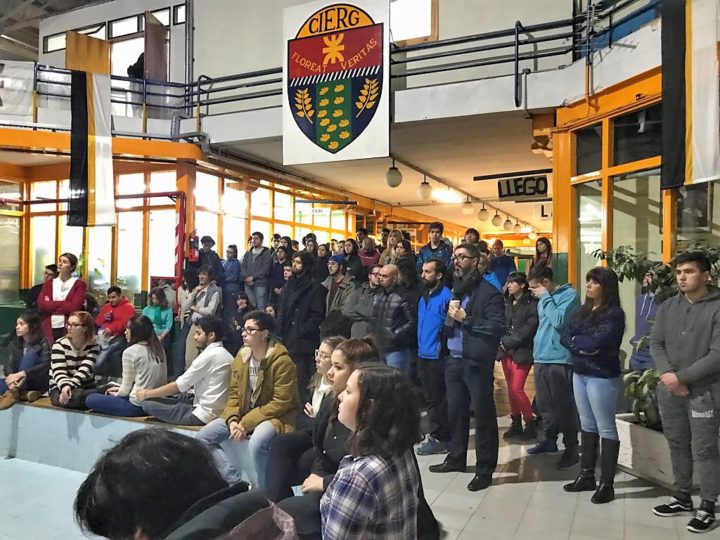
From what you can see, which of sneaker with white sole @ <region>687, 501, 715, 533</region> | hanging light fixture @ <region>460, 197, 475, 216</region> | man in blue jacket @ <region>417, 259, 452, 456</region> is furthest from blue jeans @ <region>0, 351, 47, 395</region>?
hanging light fixture @ <region>460, 197, 475, 216</region>

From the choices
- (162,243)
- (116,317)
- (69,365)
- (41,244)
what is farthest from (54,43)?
(69,365)

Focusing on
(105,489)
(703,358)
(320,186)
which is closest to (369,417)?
(105,489)

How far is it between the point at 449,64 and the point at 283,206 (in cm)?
611

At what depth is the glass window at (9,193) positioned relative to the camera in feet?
41.2

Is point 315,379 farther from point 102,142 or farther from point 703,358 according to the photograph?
point 102,142

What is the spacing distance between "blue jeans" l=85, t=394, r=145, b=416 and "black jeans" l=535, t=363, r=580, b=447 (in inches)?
139

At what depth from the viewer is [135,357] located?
4980 millimetres

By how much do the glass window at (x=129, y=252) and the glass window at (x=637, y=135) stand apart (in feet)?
29.1

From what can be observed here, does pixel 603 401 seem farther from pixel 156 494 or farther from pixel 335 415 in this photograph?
pixel 156 494

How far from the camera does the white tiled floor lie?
12.1 ft

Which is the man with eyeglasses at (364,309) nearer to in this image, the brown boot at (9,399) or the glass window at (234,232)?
the brown boot at (9,399)

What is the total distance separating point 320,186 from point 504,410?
8.56 meters

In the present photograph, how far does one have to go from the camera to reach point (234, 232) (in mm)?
12148

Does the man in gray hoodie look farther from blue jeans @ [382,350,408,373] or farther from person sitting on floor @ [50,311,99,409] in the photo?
person sitting on floor @ [50,311,99,409]
